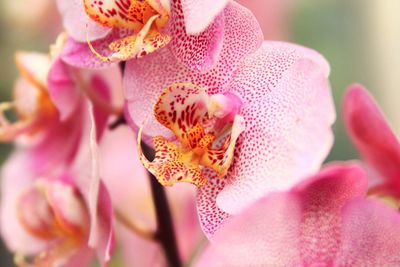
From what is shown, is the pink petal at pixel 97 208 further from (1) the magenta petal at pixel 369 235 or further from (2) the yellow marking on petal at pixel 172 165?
(1) the magenta petal at pixel 369 235

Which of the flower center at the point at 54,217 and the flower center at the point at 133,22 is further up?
the flower center at the point at 133,22

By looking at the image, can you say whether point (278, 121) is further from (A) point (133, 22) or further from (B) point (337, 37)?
(B) point (337, 37)

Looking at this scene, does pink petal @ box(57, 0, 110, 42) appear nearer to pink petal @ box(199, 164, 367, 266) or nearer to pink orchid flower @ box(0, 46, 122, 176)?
pink orchid flower @ box(0, 46, 122, 176)

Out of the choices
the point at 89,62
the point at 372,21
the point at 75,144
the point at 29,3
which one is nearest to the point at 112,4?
the point at 89,62

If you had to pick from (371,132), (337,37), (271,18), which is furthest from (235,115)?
(337,37)

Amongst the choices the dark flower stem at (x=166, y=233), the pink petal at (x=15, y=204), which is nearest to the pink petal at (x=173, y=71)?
the dark flower stem at (x=166, y=233)

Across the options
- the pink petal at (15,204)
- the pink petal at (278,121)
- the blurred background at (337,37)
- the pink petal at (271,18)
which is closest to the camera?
the pink petal at (278,121)

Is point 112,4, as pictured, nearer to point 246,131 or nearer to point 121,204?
point 246,131
